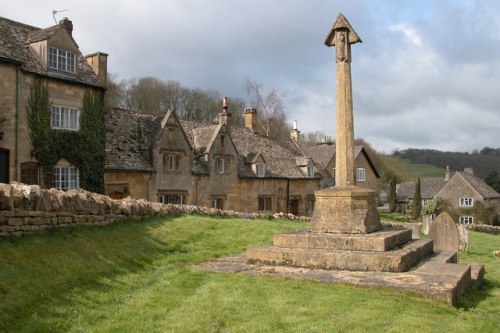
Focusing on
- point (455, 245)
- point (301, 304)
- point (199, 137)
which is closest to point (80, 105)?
point (199, 137)

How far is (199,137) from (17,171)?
1471 centimetres

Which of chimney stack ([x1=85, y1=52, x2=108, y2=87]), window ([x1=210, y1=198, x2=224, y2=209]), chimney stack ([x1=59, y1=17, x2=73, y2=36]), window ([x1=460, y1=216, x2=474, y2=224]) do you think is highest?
chimney stack ([x1=59, y1=17, x2=73, y2=36])

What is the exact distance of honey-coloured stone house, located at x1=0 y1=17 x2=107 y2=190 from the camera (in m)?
21.6

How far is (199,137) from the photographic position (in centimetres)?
3491

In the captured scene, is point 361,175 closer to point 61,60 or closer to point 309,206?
point 309,206

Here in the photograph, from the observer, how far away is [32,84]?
893 inches

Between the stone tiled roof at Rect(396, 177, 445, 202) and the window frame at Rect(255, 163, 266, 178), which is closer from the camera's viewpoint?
the window frame at Rect(255, 163, 266, 178)

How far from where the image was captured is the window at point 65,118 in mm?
23828

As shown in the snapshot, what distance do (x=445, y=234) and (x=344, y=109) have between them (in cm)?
673

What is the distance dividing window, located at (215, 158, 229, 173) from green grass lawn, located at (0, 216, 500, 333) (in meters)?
21.8

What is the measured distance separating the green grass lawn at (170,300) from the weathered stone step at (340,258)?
1424 mm

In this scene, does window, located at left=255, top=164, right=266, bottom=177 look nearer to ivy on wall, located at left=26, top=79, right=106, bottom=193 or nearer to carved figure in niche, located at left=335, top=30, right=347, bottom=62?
ivy on wall, located at left=26, top=79, right=106, bottom=193

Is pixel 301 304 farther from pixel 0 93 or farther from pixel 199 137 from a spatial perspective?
pixel 199 137

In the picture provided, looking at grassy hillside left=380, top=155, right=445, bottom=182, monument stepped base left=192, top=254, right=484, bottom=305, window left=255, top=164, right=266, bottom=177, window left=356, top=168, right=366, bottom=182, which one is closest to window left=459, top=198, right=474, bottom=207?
window left=356, top=168, right=366, bottom=182
